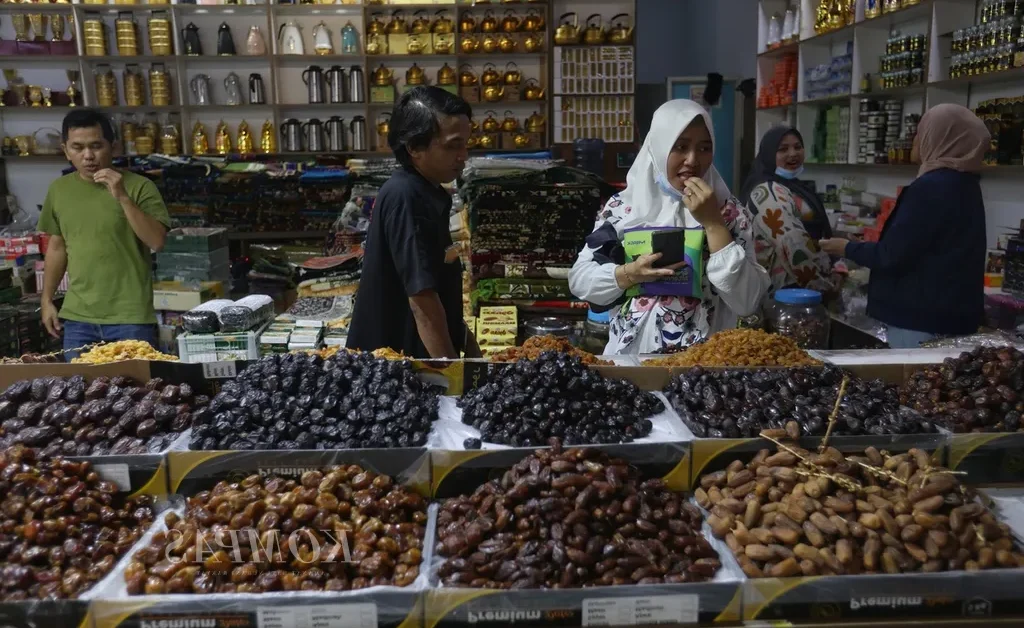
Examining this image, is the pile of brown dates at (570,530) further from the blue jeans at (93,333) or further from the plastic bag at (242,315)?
the blue jeans at (93,333)

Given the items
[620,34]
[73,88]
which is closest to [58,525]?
[620,34]

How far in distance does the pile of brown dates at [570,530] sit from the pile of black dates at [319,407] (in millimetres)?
229

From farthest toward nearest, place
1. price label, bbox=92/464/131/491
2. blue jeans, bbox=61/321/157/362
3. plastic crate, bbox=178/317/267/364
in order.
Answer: blue jeans, bbox=61/321/157/362, plastic crate, bbox=178/317/267/364, price label, bbox=92/464/131/491

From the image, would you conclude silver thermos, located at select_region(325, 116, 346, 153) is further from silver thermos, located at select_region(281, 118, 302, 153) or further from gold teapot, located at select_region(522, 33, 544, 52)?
gold teapot, located at select_region(522, 33, 544, 52)

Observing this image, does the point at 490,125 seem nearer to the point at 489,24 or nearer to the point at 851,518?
the point at 489,24

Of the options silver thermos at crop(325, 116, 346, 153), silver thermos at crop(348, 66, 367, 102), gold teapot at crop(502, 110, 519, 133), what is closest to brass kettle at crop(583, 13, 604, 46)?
Result: gold teapot at crop(502, 110, 519, 133)

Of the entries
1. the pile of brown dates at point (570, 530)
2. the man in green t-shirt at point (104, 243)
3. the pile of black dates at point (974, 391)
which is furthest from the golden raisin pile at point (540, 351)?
the man in green t-shirt at point (104, 243)

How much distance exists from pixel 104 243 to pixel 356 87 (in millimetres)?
3820

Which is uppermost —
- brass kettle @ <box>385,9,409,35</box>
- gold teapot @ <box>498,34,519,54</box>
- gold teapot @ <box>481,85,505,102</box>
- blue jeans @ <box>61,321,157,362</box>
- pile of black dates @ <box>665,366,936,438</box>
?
brass kettle @ <box>385,9,409,35</box>

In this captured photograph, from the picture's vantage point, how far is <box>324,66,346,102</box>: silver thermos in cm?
659

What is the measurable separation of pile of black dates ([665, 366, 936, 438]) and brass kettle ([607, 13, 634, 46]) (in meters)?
5.33

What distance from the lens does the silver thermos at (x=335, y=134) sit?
6.66 metres

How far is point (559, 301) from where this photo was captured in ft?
11.6

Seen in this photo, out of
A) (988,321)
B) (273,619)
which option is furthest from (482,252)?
(273,619)
